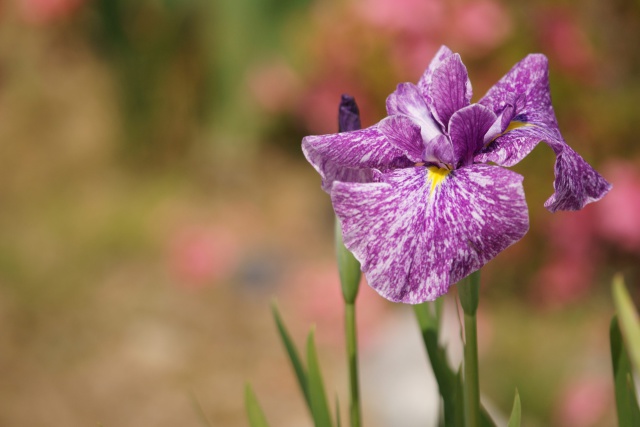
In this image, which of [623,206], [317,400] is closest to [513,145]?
[317,400]

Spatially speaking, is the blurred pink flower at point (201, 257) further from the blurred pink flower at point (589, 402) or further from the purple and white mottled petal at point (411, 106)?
the purple and white mottled petal at point (411, 106)

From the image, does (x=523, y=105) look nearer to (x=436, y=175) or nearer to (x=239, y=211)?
(x=436, y=175)

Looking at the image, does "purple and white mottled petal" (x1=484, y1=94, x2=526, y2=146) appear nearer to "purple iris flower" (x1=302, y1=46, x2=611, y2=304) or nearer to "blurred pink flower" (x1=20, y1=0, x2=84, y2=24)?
"purple iris flower" (x1=302, y1=46, x2=611, y2=304)

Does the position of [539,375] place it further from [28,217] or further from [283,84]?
[28,217]

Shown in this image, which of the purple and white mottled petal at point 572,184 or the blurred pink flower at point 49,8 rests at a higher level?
the blurred pink flower at point 49,8

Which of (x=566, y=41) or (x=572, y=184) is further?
(x=566, y=41)

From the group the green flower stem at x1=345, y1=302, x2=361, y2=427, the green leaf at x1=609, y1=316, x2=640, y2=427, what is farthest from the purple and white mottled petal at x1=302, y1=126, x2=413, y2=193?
the green leaf at x1=609, y1=316, x2=640, y2=427

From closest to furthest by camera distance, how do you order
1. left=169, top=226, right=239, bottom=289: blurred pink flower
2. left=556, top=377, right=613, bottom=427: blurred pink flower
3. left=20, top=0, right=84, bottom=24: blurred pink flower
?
left=556, top=377, right=613, bottom=427: blurred pink flower, left=169, top=226, right=239, bottom=289: blurred pink flower, left=20, top=0, right=84, bottom=24: blurred pink flower

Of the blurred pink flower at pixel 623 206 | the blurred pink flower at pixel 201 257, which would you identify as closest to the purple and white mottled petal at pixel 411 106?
the blurred pink flower at pixel 623 206
